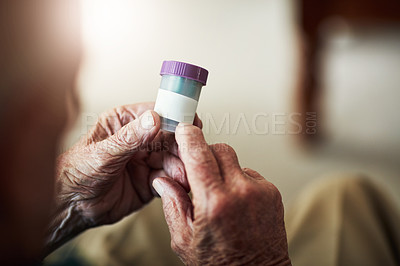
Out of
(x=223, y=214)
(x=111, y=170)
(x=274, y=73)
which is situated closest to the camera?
(x=223, y=214)

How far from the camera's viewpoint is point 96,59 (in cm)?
107

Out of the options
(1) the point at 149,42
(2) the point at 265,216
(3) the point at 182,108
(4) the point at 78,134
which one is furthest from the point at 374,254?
(1) the point at 149,42

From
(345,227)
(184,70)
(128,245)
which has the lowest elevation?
(128,245)

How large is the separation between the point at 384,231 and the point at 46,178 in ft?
2.55

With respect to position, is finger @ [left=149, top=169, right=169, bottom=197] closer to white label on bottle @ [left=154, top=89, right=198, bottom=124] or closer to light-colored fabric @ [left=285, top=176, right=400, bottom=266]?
white label on bottle @ [left=154, top=89, right=198, bottom=124]

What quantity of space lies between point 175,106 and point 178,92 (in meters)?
0.02

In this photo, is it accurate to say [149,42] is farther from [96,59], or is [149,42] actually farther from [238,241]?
[238,241]

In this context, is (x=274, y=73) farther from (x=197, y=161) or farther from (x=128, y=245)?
(x=197, y=161)

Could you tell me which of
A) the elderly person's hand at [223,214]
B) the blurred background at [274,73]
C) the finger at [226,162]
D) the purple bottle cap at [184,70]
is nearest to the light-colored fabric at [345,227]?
the blurred background at [274,73]

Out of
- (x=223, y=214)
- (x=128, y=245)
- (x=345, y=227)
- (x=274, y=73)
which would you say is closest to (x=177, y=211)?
(x=223, y=214)

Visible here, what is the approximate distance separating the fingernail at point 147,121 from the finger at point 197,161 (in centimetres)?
4

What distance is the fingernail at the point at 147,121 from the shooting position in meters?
0.54

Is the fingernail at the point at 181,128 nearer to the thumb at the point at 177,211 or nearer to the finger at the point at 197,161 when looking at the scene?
the finger at the point at 197,161

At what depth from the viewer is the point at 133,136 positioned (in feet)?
1.88
